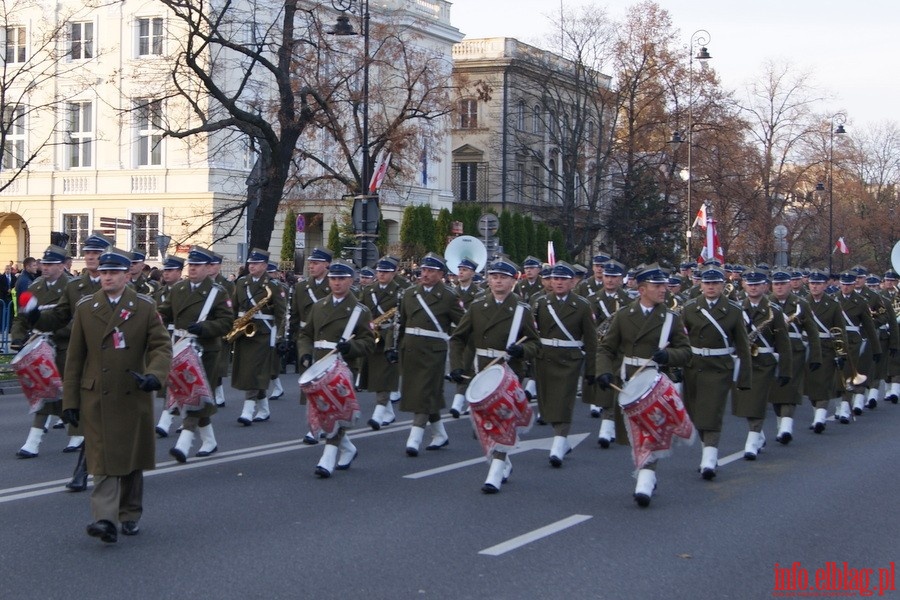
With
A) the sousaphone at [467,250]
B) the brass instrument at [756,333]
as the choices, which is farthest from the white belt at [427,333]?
the sousaphone at [467,250]

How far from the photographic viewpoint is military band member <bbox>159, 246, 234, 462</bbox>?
39.6ft

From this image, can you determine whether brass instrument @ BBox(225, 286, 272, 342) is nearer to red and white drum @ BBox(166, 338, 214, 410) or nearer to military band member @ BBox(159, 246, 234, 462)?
military band member @ BBox(159, 246, 234, 462)

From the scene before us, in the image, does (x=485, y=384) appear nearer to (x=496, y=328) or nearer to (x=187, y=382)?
(x=496, y=328)

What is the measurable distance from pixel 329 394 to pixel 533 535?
276cm

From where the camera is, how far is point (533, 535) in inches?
354

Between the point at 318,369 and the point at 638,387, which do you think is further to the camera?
the point at 318,369

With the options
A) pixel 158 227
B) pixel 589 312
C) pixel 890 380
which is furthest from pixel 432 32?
pixel 589 312

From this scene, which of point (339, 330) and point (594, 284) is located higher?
point (594, 284)

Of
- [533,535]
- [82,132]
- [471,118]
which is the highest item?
[471,118]

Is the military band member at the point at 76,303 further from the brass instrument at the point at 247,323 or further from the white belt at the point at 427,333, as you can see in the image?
the brass instrument at the point at 247,323

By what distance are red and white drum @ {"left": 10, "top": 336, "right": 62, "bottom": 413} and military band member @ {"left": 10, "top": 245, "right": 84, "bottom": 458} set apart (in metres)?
0.12

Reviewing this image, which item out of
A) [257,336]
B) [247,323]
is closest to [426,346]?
[257,336]

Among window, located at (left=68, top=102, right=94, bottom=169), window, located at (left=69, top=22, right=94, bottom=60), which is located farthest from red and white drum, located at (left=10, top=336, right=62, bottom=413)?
window, located at (left=68, top=102, right=94, bottom=169)

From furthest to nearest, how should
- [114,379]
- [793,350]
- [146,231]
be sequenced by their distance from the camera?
1. [146,231]
2. [793,350]
3. [114,379]
